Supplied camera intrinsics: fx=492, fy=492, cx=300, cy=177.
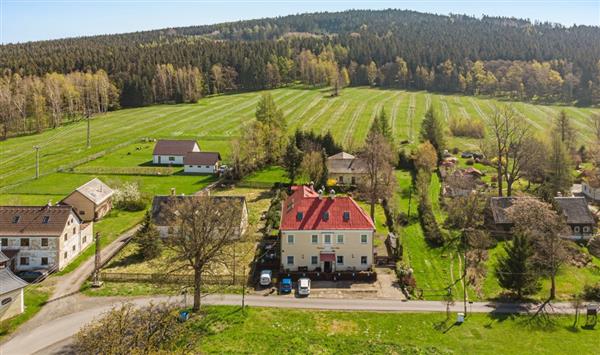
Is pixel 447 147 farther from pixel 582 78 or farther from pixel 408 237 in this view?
pixel 582 78

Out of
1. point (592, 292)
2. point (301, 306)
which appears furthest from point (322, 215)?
point (592, 292)

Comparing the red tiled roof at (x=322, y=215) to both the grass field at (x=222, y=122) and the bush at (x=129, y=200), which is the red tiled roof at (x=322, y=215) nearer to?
the bush at (x=129, y=200)

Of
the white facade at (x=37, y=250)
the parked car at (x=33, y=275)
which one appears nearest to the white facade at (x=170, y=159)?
the white facade at (x=37, y=250)

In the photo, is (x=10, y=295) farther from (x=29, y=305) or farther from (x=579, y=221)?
(x=579, y=221)

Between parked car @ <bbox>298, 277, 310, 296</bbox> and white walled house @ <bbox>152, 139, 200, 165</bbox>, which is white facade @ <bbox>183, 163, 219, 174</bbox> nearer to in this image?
white walled house @ <bbox>152, 139, 200, 165</bbox>

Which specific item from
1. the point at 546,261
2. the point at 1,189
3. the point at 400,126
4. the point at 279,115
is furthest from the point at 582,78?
the point at 1,189

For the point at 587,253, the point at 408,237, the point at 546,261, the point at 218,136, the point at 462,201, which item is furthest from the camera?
the point at 218,136

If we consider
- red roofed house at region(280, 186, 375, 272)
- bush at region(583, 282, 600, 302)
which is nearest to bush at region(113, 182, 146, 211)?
red roofed house at region(280, 186, 375, 272)
